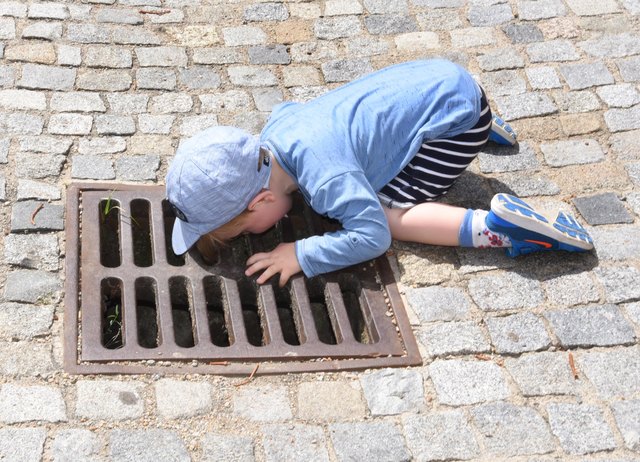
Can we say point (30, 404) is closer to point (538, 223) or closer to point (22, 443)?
point (22, 443)

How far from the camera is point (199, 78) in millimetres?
3941

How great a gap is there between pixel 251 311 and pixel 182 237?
0.41m

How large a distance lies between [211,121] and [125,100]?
0.39 metres

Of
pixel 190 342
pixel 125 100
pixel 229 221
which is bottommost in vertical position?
pixel 190 342

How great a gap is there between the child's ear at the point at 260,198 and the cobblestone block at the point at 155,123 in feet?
2.80

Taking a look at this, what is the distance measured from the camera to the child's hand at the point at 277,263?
302cm

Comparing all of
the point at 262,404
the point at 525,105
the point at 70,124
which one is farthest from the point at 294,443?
the point at 525,105

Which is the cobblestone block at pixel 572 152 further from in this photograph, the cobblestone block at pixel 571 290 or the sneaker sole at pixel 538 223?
the cobblestone block at pixel 571 290

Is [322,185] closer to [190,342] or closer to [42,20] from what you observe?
[190,342]

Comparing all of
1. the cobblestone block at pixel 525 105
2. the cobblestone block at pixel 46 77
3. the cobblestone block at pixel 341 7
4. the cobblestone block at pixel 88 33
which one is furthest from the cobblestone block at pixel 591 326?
the cobblestone block at pixel 88 33

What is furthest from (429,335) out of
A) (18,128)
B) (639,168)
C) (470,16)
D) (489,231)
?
(470,16)

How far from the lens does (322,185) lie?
9.41ft

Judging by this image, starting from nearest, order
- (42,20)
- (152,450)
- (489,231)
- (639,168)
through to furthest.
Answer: (152,450), (489,231), (639,168), (42,20)

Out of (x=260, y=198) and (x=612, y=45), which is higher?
(x=260, y=198)
